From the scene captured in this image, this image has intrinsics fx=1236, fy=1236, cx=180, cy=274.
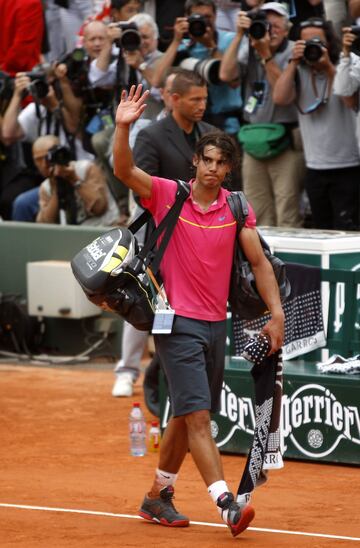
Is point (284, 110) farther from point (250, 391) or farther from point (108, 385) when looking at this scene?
point (250, 391)

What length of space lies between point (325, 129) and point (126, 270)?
5113 millimetres

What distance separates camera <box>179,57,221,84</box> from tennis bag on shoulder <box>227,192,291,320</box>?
204 inches

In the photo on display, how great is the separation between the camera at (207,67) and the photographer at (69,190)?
1509mm

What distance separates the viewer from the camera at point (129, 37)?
1179 centimetres

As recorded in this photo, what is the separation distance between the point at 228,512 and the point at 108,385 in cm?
517

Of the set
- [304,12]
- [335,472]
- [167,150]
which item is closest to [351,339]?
[335,472]

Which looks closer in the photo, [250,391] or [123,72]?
[250,391]

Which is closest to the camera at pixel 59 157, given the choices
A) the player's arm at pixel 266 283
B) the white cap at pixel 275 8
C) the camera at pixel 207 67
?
the camera at pixel 207 67

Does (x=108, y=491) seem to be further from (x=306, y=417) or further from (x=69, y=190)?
(x=69, y=190)

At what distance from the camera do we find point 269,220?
11727mm

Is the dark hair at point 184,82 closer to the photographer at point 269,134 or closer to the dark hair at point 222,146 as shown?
the dark hair at point 222,146

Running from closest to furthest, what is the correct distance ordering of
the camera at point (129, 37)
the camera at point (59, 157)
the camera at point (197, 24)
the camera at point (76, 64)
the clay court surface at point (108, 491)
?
the clay court surface at point (108, 491)
the camera at point (197, 24)
the camera at point (129, 37)
the camera at point (59, 157)
the camera at point (76, 64)

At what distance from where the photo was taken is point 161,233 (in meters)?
6.52

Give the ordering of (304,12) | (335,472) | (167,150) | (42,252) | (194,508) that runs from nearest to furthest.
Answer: (194,508) < (335,472) < (167,150) < (304,12) < (42,252)
